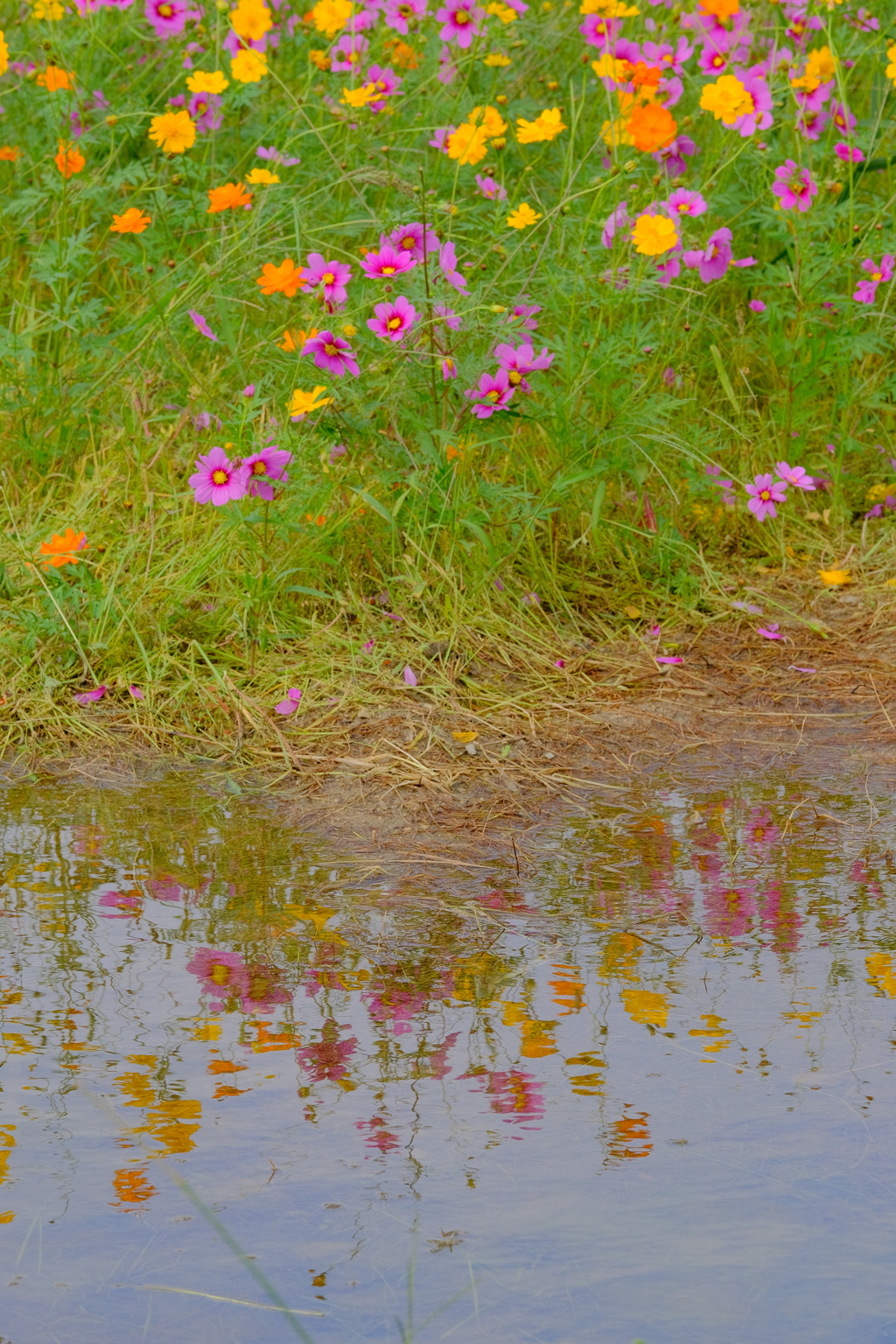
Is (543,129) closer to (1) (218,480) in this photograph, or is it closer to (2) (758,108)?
(2) (758,108)

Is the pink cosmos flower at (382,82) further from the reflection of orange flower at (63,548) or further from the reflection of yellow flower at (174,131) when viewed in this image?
the reflection of orange flower at (63,548)

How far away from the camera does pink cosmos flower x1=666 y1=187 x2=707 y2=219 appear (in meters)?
3.58

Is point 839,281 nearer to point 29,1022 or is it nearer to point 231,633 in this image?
point 231,633

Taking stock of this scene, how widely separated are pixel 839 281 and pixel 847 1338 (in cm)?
353

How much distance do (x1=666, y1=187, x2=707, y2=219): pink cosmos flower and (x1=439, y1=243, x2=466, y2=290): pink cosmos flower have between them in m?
0.60

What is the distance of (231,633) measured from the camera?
3.41 m

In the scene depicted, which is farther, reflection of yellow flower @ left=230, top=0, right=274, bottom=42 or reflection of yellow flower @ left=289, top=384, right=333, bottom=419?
reflection of yellow flower @ left=230, top=0, right=274, bottom=42

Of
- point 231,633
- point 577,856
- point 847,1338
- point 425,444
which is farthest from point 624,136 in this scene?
point 847,1338

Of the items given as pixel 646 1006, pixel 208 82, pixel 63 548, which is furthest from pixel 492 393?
pixel 646 1006

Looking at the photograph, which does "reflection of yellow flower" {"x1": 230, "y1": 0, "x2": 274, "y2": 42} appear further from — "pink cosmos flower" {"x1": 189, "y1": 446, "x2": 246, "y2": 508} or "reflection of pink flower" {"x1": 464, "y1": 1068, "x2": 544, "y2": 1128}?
"reflection of pink flower" {"x1": 464, "y1": 1068, "x2": 544, "y2": 1128}

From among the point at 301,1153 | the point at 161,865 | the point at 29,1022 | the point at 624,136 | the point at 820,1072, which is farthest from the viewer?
the point at 624,136

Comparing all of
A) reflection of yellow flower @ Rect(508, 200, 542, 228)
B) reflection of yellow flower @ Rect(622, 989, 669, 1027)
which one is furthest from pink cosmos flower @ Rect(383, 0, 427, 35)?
reflection of yellow flower @ Rect(622, 989, 669, 1027)

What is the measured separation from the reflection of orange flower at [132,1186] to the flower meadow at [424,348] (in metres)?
1.63

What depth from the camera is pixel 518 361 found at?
3.28m
